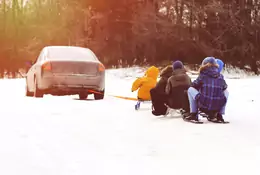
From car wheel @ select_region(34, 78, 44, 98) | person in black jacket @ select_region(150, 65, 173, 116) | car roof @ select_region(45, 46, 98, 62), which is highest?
car roof @ select_region(45, 46, 98, 62)

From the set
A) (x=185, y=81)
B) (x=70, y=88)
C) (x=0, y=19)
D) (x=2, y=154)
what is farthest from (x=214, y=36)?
(x=0, y=19)

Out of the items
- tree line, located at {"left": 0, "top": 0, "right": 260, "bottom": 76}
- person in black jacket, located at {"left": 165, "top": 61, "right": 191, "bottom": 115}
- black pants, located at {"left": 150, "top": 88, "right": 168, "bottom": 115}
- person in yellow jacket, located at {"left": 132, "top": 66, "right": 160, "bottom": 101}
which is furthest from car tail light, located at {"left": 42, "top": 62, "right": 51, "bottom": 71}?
tree line, located at {"left": 0, "top": 0, "right": 260, "bottom": 76}

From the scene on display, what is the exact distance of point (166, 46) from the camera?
1356 inches

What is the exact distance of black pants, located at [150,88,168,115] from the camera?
9781 millimetres

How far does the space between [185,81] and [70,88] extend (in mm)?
4846

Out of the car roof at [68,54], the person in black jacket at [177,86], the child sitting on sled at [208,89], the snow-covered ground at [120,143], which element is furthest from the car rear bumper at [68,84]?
the child sitting on sled at [208,89]

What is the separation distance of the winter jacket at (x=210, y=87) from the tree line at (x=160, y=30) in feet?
76.6

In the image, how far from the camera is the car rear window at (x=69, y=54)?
13978mm

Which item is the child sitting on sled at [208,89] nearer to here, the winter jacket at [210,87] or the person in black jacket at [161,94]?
the winter jacket at [210,87]

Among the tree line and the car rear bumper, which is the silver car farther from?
the tree line

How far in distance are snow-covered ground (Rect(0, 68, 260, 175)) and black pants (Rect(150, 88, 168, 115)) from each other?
6.3 inches

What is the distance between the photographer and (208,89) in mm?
8594

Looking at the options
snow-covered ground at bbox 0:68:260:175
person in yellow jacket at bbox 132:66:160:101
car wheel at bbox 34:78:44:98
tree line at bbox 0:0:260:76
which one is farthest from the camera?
tree line at bbox 0:0:260:76

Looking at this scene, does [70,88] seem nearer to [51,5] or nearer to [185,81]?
[185,81]
